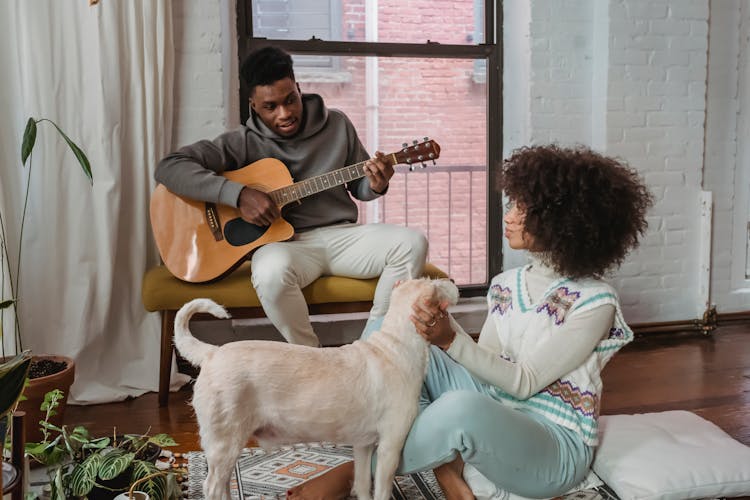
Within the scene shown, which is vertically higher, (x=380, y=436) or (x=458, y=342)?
(x=458, y=342)

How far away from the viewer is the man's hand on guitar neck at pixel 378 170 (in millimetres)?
2713

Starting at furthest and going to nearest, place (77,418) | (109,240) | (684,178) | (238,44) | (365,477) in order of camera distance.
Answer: (684,178), (238,44), (109,240), (77,418), (365,477)

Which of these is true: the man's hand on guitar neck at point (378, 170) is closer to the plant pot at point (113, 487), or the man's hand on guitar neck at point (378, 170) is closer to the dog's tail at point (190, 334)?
the dog's tail at point (190, 334)

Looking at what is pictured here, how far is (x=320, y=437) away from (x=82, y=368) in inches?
63.4

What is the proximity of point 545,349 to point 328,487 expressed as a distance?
2.05 feet

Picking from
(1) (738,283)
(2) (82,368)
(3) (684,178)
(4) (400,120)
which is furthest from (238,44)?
(1) (738,283)

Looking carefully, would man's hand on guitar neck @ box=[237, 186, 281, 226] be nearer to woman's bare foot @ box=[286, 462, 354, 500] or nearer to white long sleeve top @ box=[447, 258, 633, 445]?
woman's bare foot @ box=[286, 462, 354, 500]

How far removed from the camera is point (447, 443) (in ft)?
5.36

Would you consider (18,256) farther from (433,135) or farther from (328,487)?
(433,135)

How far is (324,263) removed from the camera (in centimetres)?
284

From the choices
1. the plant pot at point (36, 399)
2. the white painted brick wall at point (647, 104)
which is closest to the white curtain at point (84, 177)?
the plant pot at point (36, 399)

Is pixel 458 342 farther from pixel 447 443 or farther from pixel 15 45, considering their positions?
pixel 15 45

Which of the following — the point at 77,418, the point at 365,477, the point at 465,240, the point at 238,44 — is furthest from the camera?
the point at 465,240

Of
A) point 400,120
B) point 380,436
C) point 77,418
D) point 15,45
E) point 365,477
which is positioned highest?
point 15,45
